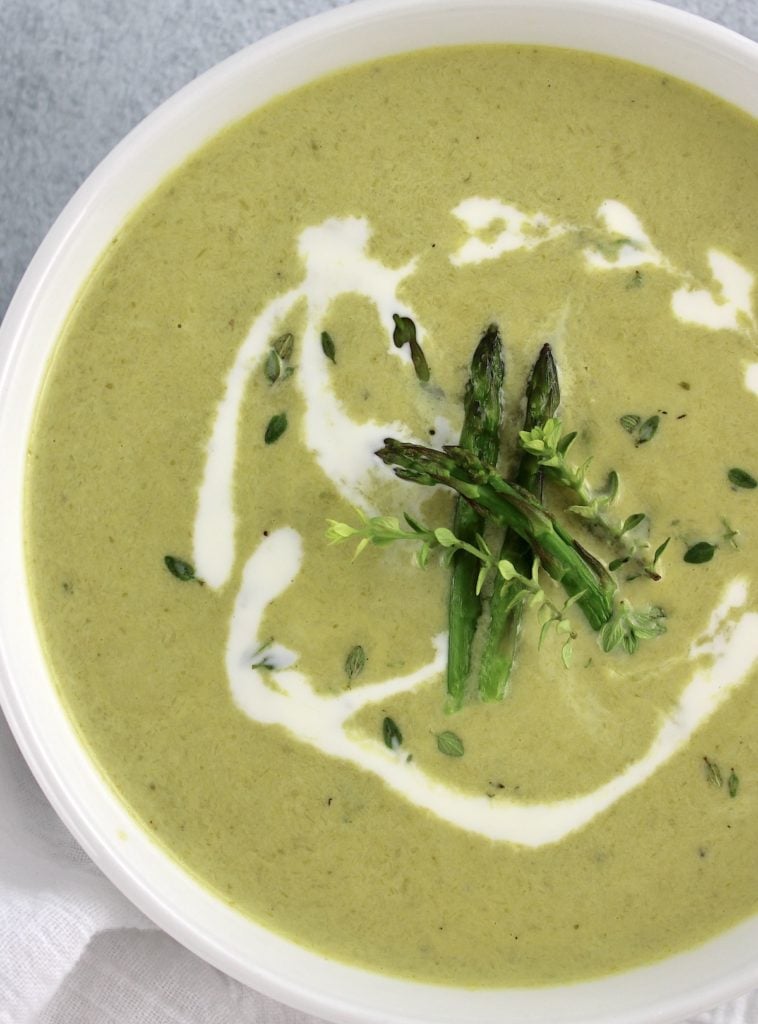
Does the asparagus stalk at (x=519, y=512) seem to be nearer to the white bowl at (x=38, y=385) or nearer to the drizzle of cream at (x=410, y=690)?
the drizzle of cream at (x=410, y=690)

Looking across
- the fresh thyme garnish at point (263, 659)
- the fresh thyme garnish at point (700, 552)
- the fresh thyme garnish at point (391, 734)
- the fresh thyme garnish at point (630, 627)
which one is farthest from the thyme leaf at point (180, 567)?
the fresh thyme garnish at point (700, 552)

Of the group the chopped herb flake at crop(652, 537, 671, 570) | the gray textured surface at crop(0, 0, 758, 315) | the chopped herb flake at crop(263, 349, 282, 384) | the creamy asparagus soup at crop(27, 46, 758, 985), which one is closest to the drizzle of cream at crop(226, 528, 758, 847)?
the creamy asparagus soup at crop(27, 46, 758, 985)

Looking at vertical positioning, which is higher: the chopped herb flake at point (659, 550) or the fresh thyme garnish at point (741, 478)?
the fresh thyme garnish at point (741, 478)

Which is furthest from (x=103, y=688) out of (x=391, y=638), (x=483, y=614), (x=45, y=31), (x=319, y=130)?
(x=45, y=31)

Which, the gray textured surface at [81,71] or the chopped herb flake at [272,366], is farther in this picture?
the gray textured surface at [81,71]

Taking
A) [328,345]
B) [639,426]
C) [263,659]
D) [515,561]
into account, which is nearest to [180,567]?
[263,659]

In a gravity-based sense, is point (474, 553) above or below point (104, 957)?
above

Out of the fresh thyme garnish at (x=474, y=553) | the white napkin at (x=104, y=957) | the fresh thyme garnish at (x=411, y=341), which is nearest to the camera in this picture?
the fresh thyme garnish at (x=474, y=553)

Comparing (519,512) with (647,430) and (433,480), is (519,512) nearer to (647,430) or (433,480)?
(433,480)
